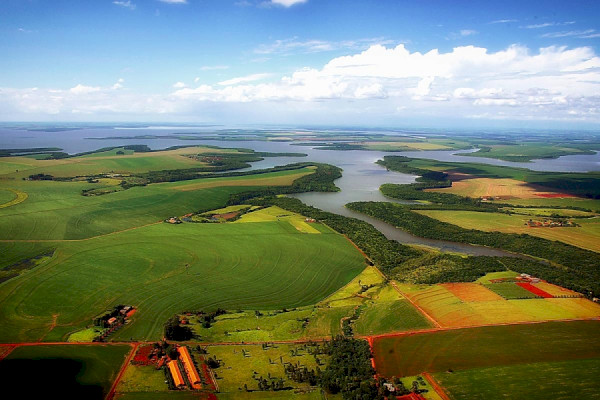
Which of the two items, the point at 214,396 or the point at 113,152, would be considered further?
the point at 113,152

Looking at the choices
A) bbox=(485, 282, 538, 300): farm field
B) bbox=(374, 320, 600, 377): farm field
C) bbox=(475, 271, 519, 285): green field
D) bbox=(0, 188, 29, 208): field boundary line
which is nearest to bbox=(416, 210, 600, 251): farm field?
bbox=(475, 271, 519, 285): green field

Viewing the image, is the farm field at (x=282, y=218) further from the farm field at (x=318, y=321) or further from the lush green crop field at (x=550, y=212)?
the lush green crop field at (x=550, y=212)

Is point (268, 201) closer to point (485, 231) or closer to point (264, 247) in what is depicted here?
point (264, 247)

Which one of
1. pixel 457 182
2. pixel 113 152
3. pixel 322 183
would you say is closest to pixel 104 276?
pixel 322 183

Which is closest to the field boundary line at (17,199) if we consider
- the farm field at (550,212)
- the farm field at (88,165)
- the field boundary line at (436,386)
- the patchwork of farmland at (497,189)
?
the farm field at (88,165)

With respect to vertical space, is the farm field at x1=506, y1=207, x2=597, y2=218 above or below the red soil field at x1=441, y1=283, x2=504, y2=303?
above

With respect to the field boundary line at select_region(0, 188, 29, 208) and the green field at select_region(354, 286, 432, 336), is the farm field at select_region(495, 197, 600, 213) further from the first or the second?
the field boundary line at select_region(0, 188, 29, 208)
